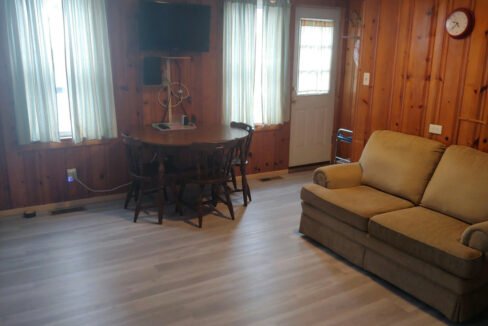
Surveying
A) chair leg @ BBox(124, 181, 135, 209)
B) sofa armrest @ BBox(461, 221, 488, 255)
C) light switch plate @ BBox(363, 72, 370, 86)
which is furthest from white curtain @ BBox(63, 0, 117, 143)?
sofa armrest @ BBox(461, 221, 488, 255)

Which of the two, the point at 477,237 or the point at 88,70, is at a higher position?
the point at 88,70

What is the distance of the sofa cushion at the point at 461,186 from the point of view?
2.84 meters

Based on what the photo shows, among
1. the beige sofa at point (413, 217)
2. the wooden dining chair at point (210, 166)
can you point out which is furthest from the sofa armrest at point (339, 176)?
the wooden dining chair at point (210, 166)

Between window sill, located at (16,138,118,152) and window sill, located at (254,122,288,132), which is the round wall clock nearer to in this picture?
window sill, located at (254,122,288,132)

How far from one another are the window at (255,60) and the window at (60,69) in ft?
4.52

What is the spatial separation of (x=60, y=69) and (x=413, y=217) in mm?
3386

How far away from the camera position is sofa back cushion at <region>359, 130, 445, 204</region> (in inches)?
130

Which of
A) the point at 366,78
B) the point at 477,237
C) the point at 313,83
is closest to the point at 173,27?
the point at 366,78

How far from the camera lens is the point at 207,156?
13.1ft

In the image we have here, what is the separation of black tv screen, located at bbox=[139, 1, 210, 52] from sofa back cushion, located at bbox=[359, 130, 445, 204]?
6.92 feet

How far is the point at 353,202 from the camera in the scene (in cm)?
327

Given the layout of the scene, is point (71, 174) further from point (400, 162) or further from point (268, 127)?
point (400, 162)

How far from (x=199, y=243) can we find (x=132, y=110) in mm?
1758

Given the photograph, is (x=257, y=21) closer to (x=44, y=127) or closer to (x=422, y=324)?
(x=44, y=127)
